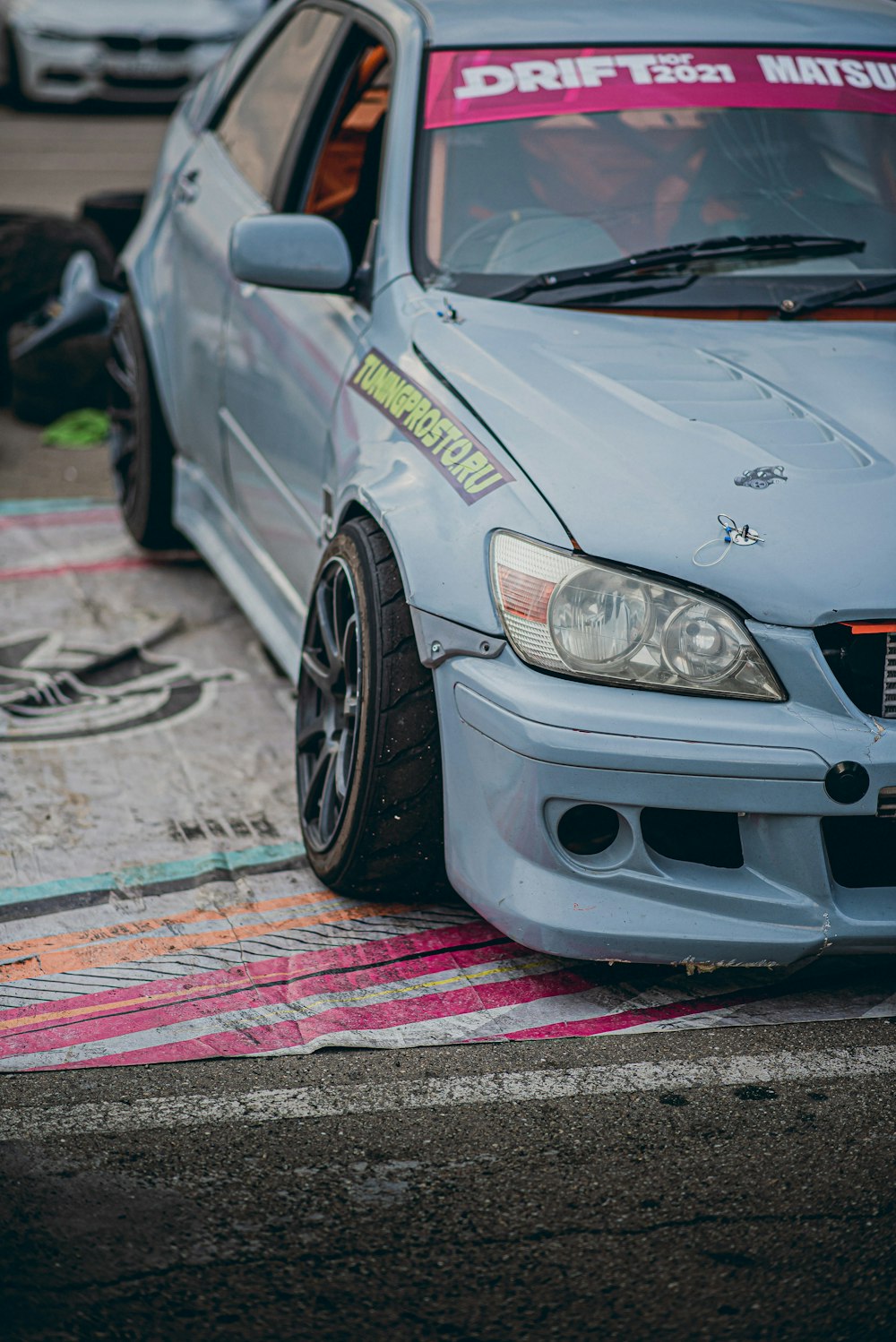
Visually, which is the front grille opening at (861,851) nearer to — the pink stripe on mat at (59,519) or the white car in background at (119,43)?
the pink stripe on mat at (59,519)

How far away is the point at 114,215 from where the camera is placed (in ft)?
26.2

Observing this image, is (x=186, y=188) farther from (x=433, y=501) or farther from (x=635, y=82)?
(x=433, y=501)

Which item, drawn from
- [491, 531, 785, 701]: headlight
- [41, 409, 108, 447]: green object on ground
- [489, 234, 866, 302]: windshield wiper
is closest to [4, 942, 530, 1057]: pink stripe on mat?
[491, 531, 785, 701]: headlight

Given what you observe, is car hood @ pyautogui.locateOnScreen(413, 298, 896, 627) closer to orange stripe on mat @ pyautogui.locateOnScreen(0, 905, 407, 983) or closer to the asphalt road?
the asphalt road

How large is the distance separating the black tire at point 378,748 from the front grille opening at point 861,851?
73 centimetres

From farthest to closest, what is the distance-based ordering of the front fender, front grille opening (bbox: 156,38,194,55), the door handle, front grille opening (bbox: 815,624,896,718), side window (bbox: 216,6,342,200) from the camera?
front grille opening (bbox: 156,38,194,55) → the door handle → side window (bbox: 216,6,342,200) → the front fender → front grille opening (bbox: 815,624,896,718)

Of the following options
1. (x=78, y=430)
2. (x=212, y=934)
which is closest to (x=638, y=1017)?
(x=212, y=934)

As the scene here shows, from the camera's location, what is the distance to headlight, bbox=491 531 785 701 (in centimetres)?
276

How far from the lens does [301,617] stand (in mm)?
4016

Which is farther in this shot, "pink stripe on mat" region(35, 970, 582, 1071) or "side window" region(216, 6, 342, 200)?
"side window" region(216, 6, 342, 200)

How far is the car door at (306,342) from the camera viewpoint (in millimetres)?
3807

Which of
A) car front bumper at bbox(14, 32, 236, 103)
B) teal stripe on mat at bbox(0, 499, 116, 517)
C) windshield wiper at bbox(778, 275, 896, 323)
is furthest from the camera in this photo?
car front bumper at bbox(14, 32, 236, 103)

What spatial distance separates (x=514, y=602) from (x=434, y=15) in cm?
183

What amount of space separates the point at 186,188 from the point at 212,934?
2.67 meters
